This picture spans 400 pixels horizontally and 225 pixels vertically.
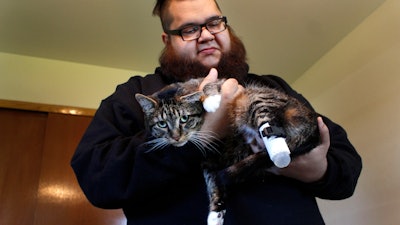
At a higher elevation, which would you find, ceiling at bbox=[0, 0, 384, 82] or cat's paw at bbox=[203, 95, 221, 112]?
ceiling at bbox=[0, 0, 384, 82]

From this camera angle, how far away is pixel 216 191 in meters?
0.92

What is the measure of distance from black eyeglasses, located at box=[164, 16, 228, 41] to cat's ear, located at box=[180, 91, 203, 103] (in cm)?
35

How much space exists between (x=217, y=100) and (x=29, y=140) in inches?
82.2

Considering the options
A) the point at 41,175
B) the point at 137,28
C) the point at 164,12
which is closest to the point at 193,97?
the point at 164,12

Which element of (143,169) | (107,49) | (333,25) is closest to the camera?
(143,169)

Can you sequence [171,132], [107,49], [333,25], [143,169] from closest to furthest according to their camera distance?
[143,169] → [171,132] → [333,25] → [107,49]

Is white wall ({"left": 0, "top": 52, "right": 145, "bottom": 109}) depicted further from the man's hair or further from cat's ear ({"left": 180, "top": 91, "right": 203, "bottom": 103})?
cat's ear ({"left": 180, "top": 91, "right": 203, "bottom": 103})

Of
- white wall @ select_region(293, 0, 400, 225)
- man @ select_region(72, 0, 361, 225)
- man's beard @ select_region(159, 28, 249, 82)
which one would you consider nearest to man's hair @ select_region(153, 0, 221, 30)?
man's beard @ select_region(159, 28, 249, 82)

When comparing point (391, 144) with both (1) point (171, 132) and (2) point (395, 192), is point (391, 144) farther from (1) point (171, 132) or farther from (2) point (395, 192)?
(1) point (171, 132)

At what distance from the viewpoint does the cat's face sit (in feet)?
3.33

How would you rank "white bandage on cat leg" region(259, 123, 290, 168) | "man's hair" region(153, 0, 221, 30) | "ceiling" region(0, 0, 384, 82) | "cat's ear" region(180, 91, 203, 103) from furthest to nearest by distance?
"ceiling" region(0, 0, 384, 82) < "man's hair" region(153, 0, 221, 30) < "cat's ear" region(180, 91, 203, 103) < "white bandage on cat leg" region(259, 123, 290, 168)

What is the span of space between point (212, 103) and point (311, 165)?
0.31 metres

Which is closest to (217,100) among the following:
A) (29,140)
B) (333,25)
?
(333,25)

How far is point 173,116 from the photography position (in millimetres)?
1064
